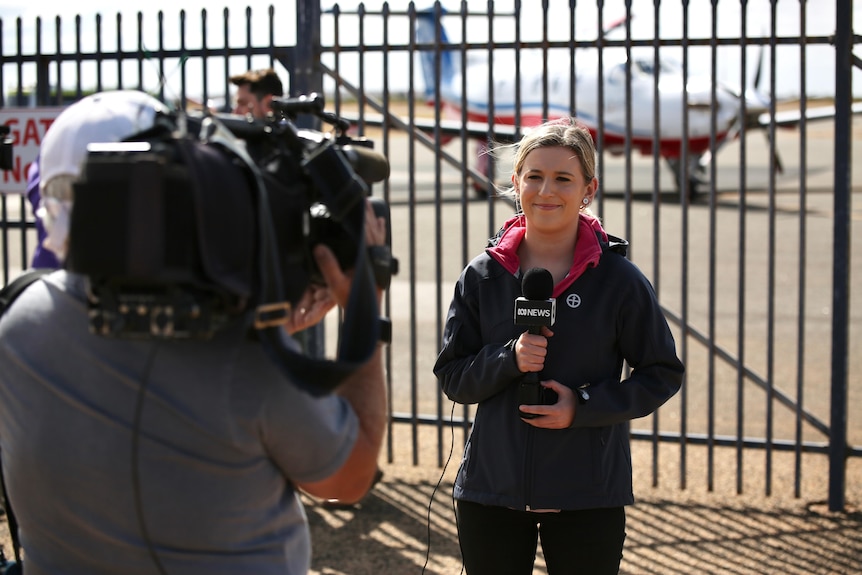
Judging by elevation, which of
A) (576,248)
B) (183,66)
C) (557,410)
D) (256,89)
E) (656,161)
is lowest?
(557,410)

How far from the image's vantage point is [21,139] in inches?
245

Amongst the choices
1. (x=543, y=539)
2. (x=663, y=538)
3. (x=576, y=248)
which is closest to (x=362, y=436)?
(x=543, y=539)

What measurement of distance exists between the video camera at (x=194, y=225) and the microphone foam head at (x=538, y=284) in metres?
1.09

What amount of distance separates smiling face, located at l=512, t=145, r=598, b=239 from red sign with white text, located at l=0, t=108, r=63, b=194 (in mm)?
3928

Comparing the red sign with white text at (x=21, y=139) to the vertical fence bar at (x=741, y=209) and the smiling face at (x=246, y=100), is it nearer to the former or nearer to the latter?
the smiling face at (x=246, y=100)

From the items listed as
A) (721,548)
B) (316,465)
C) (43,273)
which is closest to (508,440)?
(316,465)

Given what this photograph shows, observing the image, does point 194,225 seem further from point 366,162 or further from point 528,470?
point 528,470

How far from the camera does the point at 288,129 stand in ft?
6.41

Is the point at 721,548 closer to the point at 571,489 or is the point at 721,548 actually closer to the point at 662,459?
the point at 662,459

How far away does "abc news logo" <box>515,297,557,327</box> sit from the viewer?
2.94 m

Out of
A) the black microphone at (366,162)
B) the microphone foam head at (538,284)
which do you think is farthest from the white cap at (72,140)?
the microphone foam head at (538,284)

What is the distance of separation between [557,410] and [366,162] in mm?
1155

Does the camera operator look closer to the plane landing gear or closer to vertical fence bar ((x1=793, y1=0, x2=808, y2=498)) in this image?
vertical fence bar ((x1=793, y1=0, x2=808, y2=498))

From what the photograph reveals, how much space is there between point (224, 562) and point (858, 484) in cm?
494
